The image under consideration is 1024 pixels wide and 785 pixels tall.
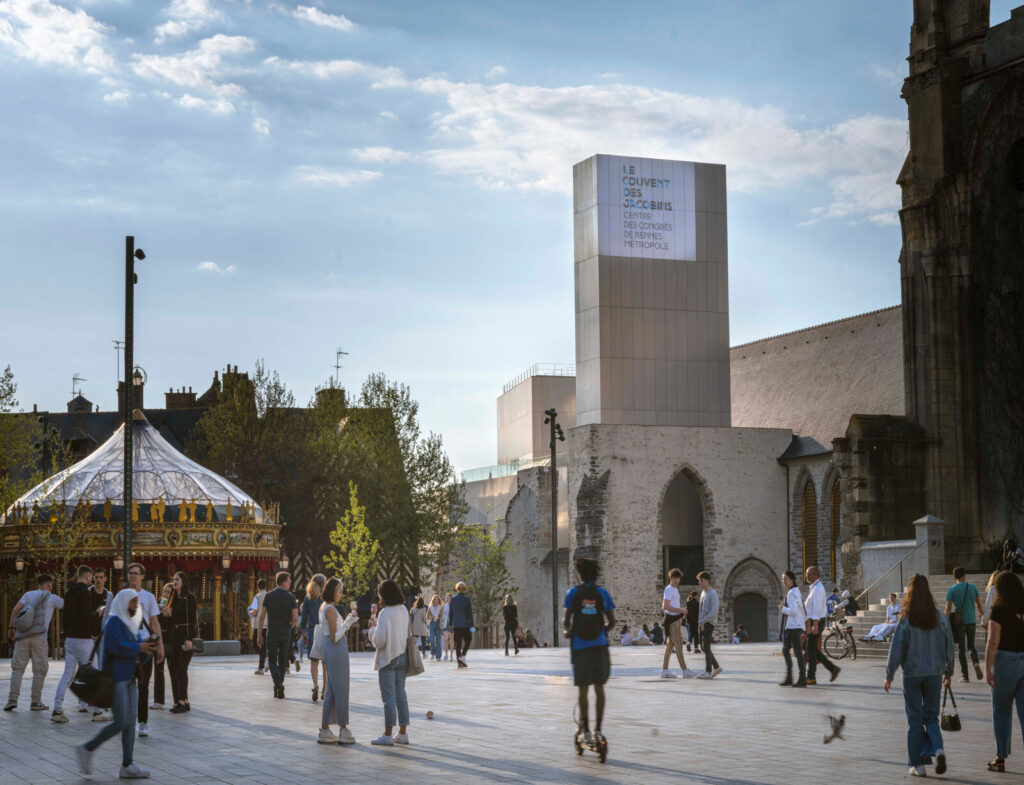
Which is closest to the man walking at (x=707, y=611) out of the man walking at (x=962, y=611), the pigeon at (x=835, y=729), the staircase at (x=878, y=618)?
the man walking at (x=962, y=611)

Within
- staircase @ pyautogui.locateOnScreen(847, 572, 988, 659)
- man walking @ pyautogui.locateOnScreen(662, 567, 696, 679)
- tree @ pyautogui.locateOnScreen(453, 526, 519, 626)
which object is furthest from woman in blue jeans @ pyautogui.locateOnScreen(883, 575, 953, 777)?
tree @ pyautogui.locateOnScreen(453, 526, 519, 626)

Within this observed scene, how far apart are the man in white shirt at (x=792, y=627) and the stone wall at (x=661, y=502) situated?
2753 centimetres

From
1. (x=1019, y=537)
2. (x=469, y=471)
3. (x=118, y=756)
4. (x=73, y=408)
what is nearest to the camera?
(x=118, y=756)

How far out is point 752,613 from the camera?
50719 millimetres

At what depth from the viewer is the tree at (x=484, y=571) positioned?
181 ft

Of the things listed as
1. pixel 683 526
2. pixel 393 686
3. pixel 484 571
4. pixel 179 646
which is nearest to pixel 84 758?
pixel 393 686

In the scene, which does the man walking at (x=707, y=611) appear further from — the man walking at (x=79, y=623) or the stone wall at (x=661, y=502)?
the stone wall at (x=661, y=502)

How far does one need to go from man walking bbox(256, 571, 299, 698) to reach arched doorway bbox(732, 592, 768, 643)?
112 ft

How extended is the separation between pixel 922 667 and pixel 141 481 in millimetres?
27914

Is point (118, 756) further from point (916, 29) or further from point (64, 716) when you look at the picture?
point (916, 29)

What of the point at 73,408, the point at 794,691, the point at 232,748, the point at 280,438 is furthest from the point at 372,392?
the point at 232,748

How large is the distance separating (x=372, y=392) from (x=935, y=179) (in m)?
30.2

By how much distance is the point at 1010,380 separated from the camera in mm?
32000

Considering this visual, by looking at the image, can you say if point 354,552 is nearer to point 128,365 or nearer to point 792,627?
point 128,365
